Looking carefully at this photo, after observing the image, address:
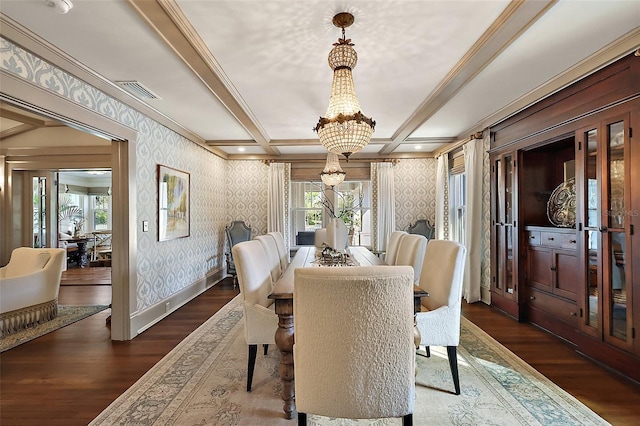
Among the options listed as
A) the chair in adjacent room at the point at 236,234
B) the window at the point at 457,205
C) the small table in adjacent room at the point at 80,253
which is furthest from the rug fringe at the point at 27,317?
the window at the point at 457,205

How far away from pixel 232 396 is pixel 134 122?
293cm

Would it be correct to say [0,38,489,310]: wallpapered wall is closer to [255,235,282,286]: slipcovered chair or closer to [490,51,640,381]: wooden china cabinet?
[490,51,640,381]: wooden china cabinet

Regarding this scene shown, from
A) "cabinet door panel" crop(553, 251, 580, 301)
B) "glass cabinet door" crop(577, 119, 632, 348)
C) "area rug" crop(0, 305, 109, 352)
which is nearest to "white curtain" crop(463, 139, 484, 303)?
"cabinet door panel" crop(553, 251, 580, 301)

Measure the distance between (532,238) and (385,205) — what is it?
276 centimetres

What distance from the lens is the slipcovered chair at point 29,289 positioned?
3.23 m

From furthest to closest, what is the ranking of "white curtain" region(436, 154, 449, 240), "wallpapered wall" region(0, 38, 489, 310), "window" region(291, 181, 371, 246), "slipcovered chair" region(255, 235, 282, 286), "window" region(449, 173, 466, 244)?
"window" region(291, 181, 371, 246) → "white curtain" region(436, 154, 449, 240) → "window" region(449, 173, 466, 244) → "slipcovered chair" region(255, 235, 282, 286) → "wallpapered wall" region(0, 38, 489, 310)

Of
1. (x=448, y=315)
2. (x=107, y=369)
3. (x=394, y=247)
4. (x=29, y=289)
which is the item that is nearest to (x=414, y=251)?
(x=394, y=247)

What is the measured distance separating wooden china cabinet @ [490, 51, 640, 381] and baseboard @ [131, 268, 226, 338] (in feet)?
14.0

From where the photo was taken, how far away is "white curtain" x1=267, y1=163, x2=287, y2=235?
19.5 ft

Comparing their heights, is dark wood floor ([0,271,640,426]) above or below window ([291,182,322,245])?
below

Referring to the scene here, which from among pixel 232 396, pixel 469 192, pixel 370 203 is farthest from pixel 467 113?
pixel 232 396

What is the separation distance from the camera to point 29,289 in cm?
344

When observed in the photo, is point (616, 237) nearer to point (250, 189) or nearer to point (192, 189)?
point (192, 189)

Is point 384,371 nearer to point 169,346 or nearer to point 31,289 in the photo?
point 169,346
